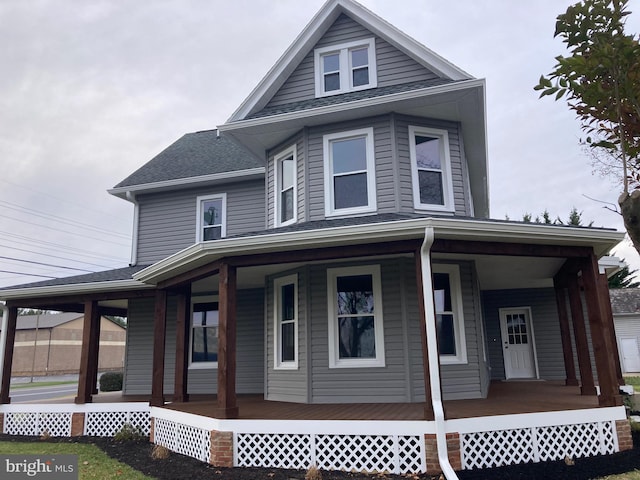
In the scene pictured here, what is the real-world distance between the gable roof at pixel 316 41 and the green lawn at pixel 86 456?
6.71m

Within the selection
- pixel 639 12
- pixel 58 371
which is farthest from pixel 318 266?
pixel 58 371

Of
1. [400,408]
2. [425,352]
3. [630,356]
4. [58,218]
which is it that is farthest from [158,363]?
[58,218]

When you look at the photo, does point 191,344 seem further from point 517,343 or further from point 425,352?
point 517,343

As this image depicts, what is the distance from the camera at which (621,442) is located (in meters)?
6.60

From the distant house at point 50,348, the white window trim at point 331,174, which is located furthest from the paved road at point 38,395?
the distant house at point 50,348

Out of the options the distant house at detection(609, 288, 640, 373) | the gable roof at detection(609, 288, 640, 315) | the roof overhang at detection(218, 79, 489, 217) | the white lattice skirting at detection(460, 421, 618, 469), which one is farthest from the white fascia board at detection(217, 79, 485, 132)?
the distant house at detection(609, 288, 640, 373)

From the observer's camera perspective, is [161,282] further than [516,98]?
No

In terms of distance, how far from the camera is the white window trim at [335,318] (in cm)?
794

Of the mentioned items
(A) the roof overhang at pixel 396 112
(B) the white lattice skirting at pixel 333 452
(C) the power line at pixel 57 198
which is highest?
(C) the power line at pixel 57 198

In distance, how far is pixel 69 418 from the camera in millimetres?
9758

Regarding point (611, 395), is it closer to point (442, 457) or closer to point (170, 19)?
point (442, 457)

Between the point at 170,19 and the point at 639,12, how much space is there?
14.2 meters

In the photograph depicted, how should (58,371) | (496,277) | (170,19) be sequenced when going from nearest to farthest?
(496,277) → (170,19) → (58,371)

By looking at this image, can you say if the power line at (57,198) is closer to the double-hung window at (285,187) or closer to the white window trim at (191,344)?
the white window trim at (191,344)
